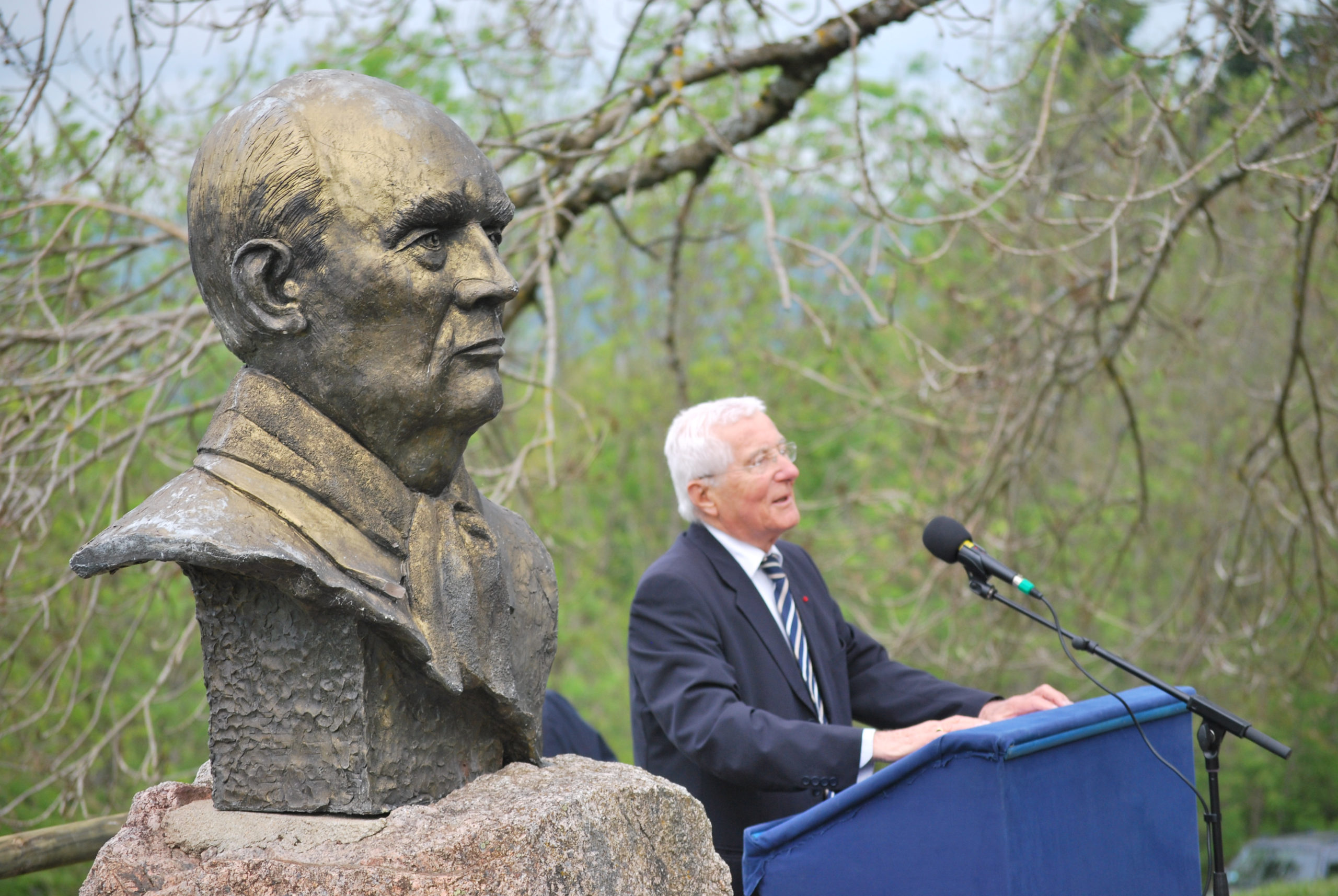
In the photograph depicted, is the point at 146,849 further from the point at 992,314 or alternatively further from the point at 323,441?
the point at 992,314

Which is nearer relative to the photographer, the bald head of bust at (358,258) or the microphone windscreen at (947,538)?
the bald head of bust at (358,258)

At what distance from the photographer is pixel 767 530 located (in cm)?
315

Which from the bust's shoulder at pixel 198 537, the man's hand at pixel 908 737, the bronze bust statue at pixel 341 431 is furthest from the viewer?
the man's hand at pixel 908 737

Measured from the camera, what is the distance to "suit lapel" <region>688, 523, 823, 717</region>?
303 centimetres

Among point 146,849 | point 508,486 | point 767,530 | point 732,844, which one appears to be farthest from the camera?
point 508,486

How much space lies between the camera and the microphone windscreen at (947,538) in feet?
9.36

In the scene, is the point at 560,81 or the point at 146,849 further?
the point at 560,81

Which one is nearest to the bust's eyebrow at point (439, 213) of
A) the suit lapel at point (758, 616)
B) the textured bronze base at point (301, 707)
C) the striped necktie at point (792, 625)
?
the textured bronze base at point (301, 707)

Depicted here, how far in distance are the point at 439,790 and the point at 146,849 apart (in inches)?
18.1

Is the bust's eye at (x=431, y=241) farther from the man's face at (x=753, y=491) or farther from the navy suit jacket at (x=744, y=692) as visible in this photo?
the man's face at (x=753, y=491)

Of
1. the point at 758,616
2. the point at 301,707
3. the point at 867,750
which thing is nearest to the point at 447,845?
the point at 301,707

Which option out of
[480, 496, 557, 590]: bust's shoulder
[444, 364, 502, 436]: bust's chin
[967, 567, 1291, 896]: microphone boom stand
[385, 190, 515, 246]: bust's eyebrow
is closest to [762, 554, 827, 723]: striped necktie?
[967, 567, 1291, 896]: microphone boom stand

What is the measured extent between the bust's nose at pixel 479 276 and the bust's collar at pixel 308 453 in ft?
1.00

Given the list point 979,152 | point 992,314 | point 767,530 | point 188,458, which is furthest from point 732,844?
point 992,314
